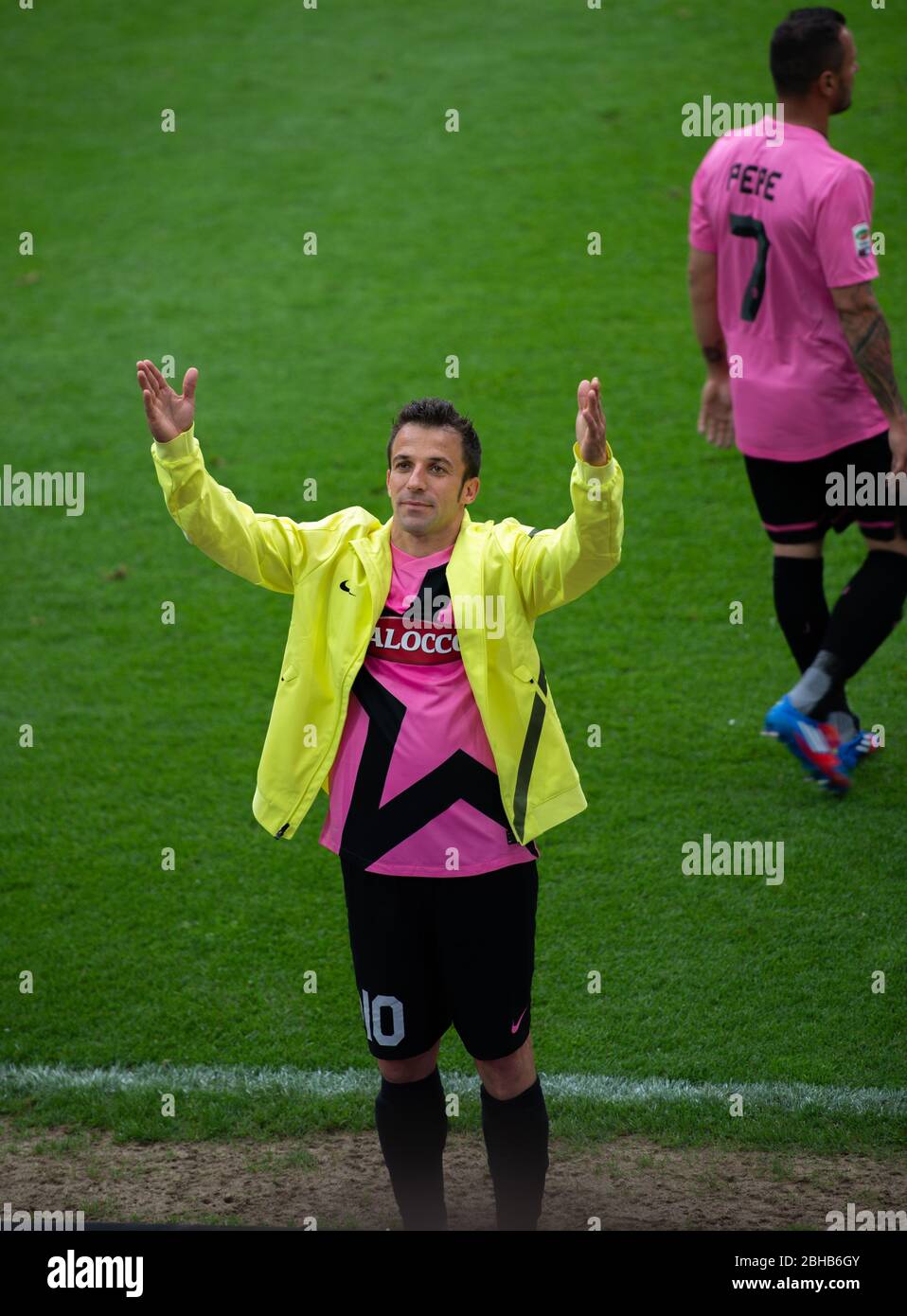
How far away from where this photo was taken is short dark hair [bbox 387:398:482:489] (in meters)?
3.42

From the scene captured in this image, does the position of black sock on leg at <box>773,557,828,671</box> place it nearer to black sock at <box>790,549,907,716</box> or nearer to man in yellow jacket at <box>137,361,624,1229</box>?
black sock at <box>790,549,907,716</box>

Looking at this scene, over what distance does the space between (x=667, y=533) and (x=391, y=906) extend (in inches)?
194

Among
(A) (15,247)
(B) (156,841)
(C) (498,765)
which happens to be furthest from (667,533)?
(A) (15,247)

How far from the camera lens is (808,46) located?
5.25 metres

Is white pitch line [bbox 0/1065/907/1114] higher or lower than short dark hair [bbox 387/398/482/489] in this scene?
lower

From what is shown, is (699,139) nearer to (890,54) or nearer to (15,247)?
(890,54)

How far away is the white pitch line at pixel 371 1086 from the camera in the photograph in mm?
4281

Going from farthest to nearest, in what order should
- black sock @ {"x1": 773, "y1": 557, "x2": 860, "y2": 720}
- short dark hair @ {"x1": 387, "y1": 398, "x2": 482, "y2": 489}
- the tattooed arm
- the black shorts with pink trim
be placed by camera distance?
1. black sock @ {"x1": 773, "y1": 557, "x2": 860, "y2": 720}
2. the black shorts with pink trim
3. the tattooed arm
4. short dark hair @ {"x1": 387, "y1": 398, "x2": 482, "y2": 489}

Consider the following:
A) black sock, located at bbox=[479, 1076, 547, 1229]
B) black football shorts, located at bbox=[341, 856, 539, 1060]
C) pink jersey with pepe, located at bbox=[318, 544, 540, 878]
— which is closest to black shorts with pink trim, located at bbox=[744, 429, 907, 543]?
pink jersey with pepe, located at bbox=[318, 544, 540, 878]

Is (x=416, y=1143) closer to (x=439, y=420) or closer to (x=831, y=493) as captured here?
(x=439, y=420)

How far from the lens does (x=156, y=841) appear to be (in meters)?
5.78

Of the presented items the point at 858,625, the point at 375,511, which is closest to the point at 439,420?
the point at 858,625
